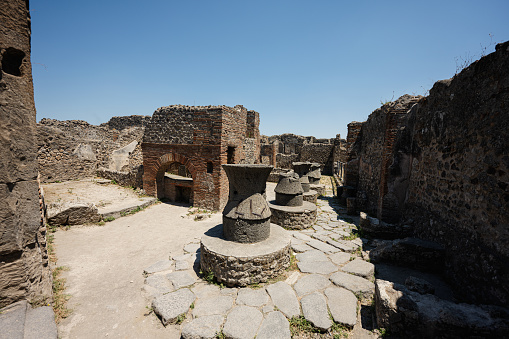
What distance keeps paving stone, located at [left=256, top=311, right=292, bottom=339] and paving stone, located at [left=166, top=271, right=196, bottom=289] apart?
1.62m

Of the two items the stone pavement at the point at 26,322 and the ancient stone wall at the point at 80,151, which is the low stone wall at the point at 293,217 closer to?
the stone pavement at the point at 26,322

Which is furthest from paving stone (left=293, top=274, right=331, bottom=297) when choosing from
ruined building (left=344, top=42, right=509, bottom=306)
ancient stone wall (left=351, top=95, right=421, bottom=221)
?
ancient stone wall (left=351, top=95, right=421, bottom=221)

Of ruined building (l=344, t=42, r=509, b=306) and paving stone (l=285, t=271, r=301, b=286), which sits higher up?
ruined building (l=344, t=42, r=509, b=306)

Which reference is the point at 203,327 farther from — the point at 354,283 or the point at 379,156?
the point at 379,156

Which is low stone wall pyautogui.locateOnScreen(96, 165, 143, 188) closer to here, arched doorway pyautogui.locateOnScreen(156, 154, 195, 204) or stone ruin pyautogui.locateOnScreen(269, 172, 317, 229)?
arched doorway pyautogui.locateOnScreen(156, 154, 195, 204)

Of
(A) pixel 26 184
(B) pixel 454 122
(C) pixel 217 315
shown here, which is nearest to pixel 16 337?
(A) pixel 26 184

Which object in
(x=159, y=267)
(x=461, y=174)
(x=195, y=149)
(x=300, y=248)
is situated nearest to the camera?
(x=461, y=174)

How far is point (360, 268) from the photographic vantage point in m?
4.23

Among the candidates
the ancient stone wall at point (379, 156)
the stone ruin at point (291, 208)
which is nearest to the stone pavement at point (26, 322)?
the stone ruin at point (291, 208)

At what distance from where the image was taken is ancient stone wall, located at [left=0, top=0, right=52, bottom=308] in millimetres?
2406

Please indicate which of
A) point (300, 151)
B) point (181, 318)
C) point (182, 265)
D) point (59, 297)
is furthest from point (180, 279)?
point (300, 151)

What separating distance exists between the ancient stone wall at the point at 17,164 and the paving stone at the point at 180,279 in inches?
69.7

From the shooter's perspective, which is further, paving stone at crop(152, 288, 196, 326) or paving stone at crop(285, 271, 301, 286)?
paving stone at crop(285, 271, 301, 286)

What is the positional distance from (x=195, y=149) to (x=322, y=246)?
588 cm
